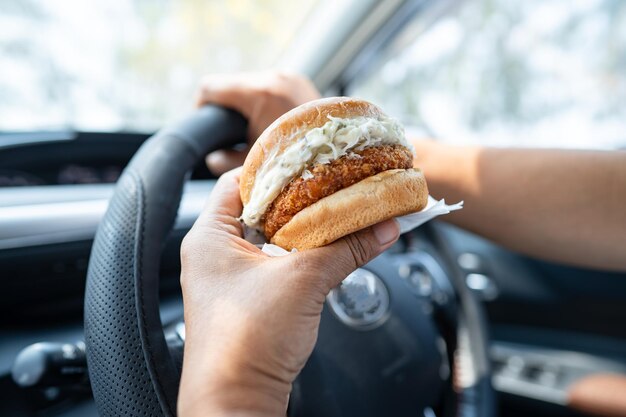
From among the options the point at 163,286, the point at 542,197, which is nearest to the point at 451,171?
the point at 542,197

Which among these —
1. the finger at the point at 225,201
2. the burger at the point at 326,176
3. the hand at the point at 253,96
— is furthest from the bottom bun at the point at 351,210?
the hand at the point at 253,96

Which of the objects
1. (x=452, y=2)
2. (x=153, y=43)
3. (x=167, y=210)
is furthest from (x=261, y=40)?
(x=167, y=210)

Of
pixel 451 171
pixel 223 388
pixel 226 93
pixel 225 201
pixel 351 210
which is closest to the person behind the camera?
pixel 223 388

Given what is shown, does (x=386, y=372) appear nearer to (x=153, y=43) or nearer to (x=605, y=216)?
(x=605, y=216)

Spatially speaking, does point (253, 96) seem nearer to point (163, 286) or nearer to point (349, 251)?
point (163, 286)

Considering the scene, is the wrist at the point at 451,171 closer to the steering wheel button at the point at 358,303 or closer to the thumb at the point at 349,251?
the steering wheel button at the point at 358,303

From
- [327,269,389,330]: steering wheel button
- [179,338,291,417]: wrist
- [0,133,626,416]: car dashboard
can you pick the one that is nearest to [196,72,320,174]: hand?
[0,133,626,416]: car dashboard

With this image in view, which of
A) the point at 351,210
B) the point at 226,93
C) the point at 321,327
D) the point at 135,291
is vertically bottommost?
the point at 321,327
